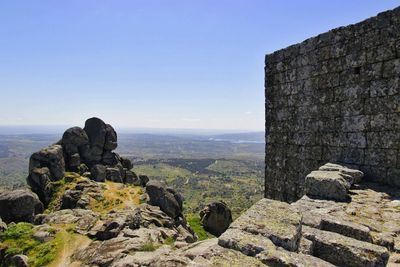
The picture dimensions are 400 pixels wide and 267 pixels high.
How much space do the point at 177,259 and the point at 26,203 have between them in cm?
3877

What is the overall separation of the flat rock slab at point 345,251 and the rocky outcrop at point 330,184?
2.76 metres

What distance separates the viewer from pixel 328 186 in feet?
27.3

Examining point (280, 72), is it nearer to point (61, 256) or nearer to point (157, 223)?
point (61, 256)

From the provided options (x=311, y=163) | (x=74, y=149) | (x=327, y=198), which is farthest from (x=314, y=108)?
(x=74, y=149)

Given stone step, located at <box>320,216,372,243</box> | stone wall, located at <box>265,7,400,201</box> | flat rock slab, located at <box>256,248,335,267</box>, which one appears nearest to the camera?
flat rock slab, located at <box>256,248,335,267</box>

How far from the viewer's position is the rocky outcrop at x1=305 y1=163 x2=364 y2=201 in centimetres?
820

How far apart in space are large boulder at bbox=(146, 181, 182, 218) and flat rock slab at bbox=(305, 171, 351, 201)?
115 feet

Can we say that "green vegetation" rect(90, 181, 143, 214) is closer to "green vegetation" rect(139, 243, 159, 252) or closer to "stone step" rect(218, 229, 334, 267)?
"green vegetation" rect(139, 243, 159, 252)

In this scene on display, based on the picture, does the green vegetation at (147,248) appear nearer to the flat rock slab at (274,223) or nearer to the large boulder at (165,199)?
the flat rock slab at (274,223)

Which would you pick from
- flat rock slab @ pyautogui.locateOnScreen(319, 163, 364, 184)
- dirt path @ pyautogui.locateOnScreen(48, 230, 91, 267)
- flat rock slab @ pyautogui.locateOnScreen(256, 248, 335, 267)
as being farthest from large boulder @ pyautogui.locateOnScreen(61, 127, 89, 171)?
flat rock slab @ pyautogui.locateOnScreen(256, 248, 335, 267)

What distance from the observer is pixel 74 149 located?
5650cm

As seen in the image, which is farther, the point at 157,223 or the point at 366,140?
the point at 157,223

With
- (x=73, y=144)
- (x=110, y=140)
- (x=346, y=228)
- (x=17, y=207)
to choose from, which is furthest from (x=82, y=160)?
(x=346, y=228)

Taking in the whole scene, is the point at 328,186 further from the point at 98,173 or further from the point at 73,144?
the point at 73,144
